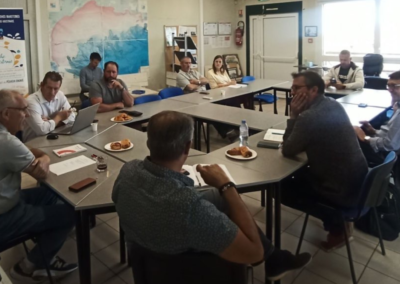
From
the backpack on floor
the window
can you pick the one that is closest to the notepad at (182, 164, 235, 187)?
the backpack on floor

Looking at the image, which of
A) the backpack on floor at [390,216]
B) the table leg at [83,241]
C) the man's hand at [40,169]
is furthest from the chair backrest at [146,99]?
the backpack on floor at [390,216]

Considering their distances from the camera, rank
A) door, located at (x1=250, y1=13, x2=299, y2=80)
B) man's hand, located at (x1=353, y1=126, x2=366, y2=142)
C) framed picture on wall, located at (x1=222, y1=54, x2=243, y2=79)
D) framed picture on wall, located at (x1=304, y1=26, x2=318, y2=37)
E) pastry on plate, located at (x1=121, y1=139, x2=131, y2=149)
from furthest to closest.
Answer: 1. framed picture on wall, located at (x1=222, y1=54, x2=243, y2=79)
2. door, located at (x1=250, y1=13, x2=299, y2=80)
3. framed picture on wall, located at (x1=304, y1=26, x2=318, y2=37)
4. man's hand, located at (x1=353, y1=126, x2=366, y2=142)
5. pastry on plate, located at (x1=121, y1=139, x2=131, y2=149)

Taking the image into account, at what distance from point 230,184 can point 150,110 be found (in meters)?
2.75

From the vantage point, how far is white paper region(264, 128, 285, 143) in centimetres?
279

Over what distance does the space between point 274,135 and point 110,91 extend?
2159mm

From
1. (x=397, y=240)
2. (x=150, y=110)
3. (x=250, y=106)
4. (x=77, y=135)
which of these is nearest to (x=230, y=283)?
(x=397, y=240)

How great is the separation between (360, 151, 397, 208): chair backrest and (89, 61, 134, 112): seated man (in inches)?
112

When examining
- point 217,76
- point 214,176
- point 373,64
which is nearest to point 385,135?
point 214,176

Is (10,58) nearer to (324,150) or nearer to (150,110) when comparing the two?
(150,110)

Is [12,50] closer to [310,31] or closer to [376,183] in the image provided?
[376,183]

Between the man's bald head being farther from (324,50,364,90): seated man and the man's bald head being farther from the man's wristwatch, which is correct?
(324,50,364,90): seated man

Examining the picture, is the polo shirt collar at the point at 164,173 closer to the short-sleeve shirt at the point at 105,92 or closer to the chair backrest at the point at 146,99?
the short-sleeve shirt at the point at 105,92

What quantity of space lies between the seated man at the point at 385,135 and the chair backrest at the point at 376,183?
0.64 m

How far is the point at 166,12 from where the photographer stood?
7.29 meters
